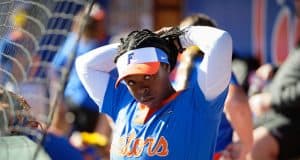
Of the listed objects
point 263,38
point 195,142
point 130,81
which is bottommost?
point 263,38

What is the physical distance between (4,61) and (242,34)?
17.8 ft

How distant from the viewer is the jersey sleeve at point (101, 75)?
533 cm

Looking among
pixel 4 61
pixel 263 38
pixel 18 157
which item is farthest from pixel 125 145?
pixel 263 38

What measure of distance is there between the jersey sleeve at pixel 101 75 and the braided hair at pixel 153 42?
11.8 inches

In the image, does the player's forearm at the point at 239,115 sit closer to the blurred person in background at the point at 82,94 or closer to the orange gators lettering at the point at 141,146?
the orange gators lettering at the point at 141,146

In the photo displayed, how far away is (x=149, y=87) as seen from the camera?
4781 mm

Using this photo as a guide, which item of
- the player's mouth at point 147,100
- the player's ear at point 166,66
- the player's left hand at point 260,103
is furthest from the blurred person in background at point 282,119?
the player's mouth at point 147,100

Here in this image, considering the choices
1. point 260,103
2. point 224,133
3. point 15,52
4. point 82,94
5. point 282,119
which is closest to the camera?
point 15,52

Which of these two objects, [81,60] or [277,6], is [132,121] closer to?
[81,60]

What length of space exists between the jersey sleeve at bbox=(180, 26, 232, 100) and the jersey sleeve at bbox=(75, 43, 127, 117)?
0.57 meters

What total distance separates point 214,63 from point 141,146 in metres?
0.53

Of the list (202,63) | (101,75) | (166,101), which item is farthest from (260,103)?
(166,101)

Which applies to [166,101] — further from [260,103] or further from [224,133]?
[260,103]

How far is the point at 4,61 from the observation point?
207 inches
